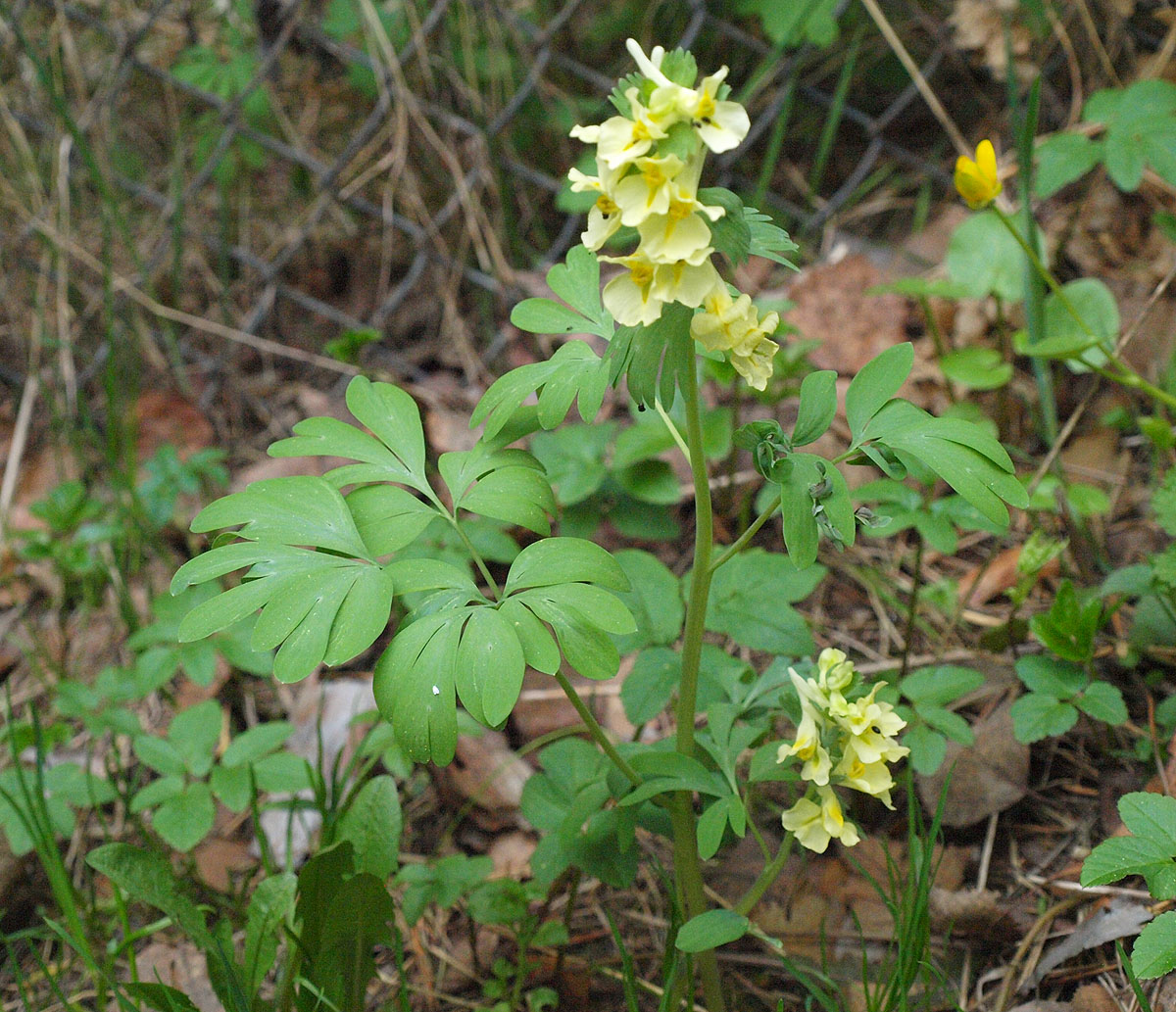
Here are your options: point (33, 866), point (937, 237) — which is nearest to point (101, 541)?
point (33, 866)

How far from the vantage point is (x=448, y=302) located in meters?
2.66

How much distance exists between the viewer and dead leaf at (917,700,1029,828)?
4.93 feet

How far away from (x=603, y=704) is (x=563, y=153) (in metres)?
1.63

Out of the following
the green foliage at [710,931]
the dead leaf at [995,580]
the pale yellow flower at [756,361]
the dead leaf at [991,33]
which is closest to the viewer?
the pale yellow flower at [756,361]

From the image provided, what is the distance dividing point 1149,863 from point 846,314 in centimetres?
157

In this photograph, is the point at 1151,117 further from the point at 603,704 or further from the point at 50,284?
the point at 50,284

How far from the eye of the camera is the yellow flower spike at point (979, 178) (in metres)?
1.43

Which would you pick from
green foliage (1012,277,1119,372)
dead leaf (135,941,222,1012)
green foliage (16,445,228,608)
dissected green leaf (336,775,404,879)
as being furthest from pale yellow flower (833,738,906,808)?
green foliage (16,445,228,608)

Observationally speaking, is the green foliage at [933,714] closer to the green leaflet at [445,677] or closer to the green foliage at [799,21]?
the green leaflet at [445,677]

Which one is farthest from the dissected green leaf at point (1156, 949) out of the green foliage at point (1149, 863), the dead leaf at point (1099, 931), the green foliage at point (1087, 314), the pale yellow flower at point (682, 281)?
the green foliage at point (1087, 314)

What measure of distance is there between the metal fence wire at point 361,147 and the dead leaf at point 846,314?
244mm

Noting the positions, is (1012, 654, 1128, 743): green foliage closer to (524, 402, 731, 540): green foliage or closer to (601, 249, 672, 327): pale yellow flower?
(524, 402, 731, 540): green foliage

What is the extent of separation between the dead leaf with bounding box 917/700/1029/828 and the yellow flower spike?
766mm

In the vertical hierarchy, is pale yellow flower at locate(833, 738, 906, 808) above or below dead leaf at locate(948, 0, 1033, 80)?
below
